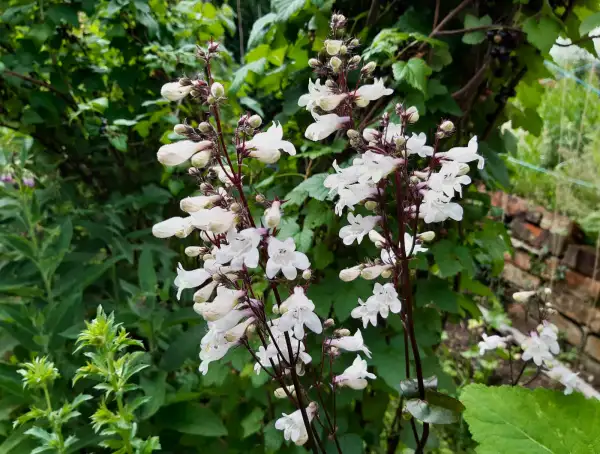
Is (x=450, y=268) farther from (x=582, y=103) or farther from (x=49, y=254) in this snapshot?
(x=582, y=103)

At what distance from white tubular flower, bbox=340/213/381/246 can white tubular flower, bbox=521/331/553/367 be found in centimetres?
56

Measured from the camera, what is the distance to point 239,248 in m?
0.66

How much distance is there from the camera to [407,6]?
1.54 m

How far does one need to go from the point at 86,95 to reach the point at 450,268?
5.18 feet

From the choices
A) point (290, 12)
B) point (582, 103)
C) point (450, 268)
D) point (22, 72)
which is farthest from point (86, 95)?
point (582, 103)

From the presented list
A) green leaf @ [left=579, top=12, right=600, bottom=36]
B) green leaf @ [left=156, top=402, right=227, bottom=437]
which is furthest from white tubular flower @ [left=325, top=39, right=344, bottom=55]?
green leaf @ [left=156, top=402, right=227, bottom=437]

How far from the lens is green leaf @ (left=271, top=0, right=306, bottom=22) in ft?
4.25

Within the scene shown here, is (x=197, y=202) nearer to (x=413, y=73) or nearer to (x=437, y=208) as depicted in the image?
(x=437, y=208)

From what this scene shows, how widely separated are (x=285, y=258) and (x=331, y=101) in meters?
0.24

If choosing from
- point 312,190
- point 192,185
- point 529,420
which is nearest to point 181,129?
point 312,190

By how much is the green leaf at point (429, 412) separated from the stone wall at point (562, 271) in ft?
5.45

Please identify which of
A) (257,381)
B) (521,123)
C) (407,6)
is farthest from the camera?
(521,123)

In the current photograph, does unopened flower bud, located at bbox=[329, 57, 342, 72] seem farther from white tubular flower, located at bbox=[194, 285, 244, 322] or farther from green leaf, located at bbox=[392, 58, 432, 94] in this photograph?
green leaf, located at bbox=[392, 58, 432, 94]

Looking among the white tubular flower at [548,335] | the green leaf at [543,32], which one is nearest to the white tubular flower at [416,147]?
the white tubular flower at [548,335]
